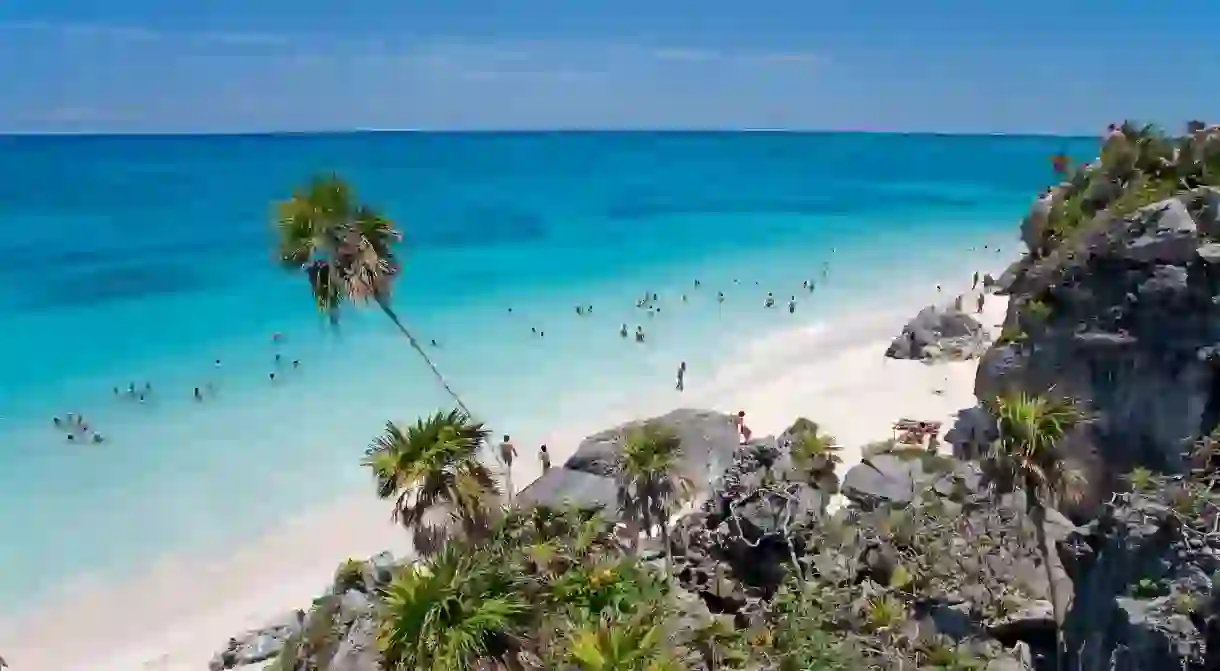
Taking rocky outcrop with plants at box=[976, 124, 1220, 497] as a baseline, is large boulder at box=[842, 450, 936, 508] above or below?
below

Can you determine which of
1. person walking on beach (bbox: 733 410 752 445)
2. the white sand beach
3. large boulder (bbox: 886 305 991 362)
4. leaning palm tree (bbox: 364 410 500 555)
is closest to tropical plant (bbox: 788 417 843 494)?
leaning palm tree (bbox: 364 410 500 555)

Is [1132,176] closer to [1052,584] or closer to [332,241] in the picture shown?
[1052,584]

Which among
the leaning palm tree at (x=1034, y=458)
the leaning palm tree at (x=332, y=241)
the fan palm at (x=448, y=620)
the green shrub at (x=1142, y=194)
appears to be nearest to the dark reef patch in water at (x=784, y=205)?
the leaning palm tree at (x=332, y=241)

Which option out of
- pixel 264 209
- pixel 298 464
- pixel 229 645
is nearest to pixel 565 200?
pixel 264 209

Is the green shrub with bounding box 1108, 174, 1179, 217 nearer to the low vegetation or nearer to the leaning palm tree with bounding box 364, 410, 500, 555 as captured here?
the low vegetation

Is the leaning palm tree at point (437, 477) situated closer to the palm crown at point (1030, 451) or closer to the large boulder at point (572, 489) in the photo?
the palm crown at point (1030, 451)

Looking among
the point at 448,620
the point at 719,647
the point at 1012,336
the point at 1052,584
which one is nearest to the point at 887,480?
the point at 1012,336

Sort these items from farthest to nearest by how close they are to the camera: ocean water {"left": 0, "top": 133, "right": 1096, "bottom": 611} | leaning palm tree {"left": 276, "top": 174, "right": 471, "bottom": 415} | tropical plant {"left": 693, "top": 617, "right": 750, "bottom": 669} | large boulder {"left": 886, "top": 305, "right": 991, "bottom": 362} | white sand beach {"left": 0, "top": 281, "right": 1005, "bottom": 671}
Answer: large boulder {"left": 886, "top": 305, "right": 991, "bottom": 362}
ocean water {"left": 0, "top": 133, "right": 1096, "bottom": 611}
white sand beach {"left": 0, "top": 281, "right": 1005, "bottom": 671}
leaning palm tree {"left": 276, "top": 174, "right": 471, "bottom": 415}
tropical plant {"left": 693, "top": 617, "right": 750, "bottom": 669}

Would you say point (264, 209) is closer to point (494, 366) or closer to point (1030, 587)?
point (494, 366)
